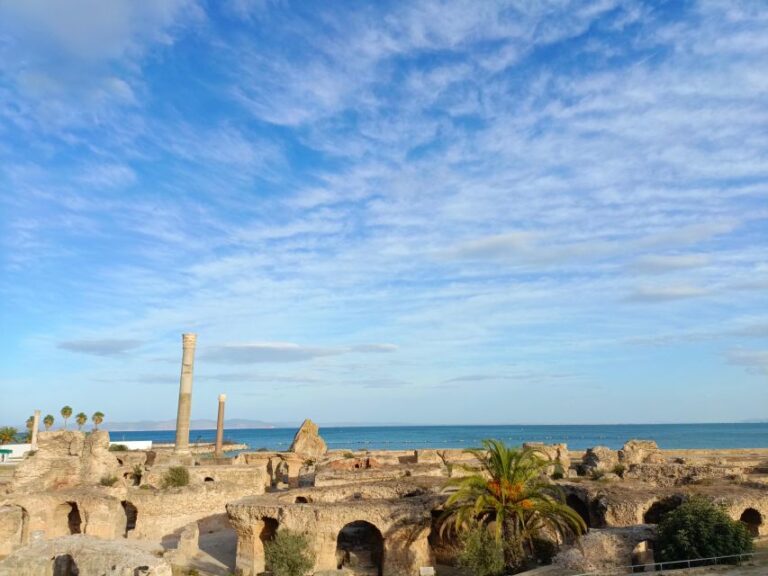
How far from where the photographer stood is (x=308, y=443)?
46.9 m

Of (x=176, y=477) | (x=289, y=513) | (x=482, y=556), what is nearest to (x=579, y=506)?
(x=482, y=556)

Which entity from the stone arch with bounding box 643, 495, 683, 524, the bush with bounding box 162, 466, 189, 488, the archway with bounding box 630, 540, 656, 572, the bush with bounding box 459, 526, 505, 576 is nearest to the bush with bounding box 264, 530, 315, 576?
the bush with bounding box 459, 526, 505, 576

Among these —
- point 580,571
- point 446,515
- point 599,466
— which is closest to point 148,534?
point 446,515

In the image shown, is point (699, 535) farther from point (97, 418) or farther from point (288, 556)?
point (97, 418)

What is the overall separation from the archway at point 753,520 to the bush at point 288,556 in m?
13.2

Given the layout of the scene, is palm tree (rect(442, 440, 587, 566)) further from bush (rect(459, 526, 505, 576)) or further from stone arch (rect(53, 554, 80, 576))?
stone arch (rect(53, 554, 80, 576))

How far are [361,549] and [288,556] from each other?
4.74m

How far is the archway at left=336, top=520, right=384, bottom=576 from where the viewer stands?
19891 millimetres

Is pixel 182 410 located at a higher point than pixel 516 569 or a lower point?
higher

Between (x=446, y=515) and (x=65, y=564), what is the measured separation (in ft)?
36.0

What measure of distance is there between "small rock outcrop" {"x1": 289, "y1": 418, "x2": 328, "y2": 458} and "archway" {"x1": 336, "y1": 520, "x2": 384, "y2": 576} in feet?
75.4

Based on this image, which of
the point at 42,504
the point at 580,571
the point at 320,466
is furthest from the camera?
the point at 320,466

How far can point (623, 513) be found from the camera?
18781 millimetres

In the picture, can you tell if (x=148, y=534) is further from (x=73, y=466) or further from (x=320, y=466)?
(x=320, y=466)
